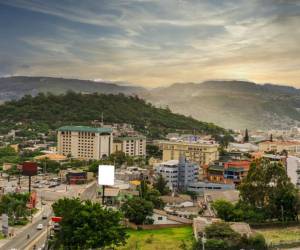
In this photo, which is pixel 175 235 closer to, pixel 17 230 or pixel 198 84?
pixel 17 230

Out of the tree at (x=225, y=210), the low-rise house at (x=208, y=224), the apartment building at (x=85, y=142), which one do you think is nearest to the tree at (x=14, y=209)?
the low-rise house at (x=208, y=224)

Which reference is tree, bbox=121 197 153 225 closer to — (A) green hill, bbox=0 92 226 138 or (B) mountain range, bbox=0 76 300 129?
(A) green hill, bbox=0 92 226 138

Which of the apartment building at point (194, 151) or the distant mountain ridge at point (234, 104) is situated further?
the distant mountain ridge at point (234, 104)

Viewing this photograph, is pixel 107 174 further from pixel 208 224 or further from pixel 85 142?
pixel 85 142

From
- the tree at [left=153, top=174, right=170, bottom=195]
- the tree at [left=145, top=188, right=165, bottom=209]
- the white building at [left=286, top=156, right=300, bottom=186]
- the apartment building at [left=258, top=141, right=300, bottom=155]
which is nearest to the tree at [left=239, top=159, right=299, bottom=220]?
the tree at [left=145, top=188, right=165, bottom=209]

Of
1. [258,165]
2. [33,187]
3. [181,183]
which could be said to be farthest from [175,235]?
[33,187]

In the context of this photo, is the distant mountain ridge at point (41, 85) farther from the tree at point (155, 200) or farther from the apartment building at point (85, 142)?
the tree at point (155, 200)
